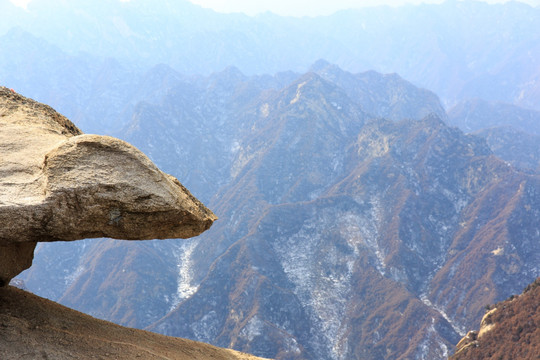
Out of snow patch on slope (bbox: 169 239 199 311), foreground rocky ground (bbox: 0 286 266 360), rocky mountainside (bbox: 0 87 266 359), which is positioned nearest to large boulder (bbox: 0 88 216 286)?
rocky mountainside (bbox: 0 87 266 359)

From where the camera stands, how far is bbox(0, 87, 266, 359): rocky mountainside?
37.6ft

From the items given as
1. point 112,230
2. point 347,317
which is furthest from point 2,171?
point 347,317

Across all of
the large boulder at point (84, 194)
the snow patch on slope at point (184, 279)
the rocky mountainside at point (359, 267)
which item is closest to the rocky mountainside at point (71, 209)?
the large boulder at point (84, 194)

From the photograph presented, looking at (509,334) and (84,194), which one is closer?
(84,194)

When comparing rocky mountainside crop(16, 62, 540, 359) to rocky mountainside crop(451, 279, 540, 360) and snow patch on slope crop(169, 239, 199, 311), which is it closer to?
snow patch on slope crop(169, 239, 199, 311)

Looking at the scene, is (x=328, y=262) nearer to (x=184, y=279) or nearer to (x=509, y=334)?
(x=184, y=279)

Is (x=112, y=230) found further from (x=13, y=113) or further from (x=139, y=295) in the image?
(x=139, y=295)

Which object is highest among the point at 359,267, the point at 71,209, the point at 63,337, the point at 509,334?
the point at 71,209

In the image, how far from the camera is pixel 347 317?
427 feet

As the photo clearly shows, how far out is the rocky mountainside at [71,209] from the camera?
11.5 metres

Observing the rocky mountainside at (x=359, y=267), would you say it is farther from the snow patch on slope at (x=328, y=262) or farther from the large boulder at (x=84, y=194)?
A: the large boulder at (x=84, y=194)

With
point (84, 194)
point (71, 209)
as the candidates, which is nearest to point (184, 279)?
point (71, 209)

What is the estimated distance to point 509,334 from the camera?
63500 millimetres

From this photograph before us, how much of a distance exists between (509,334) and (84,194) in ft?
234
